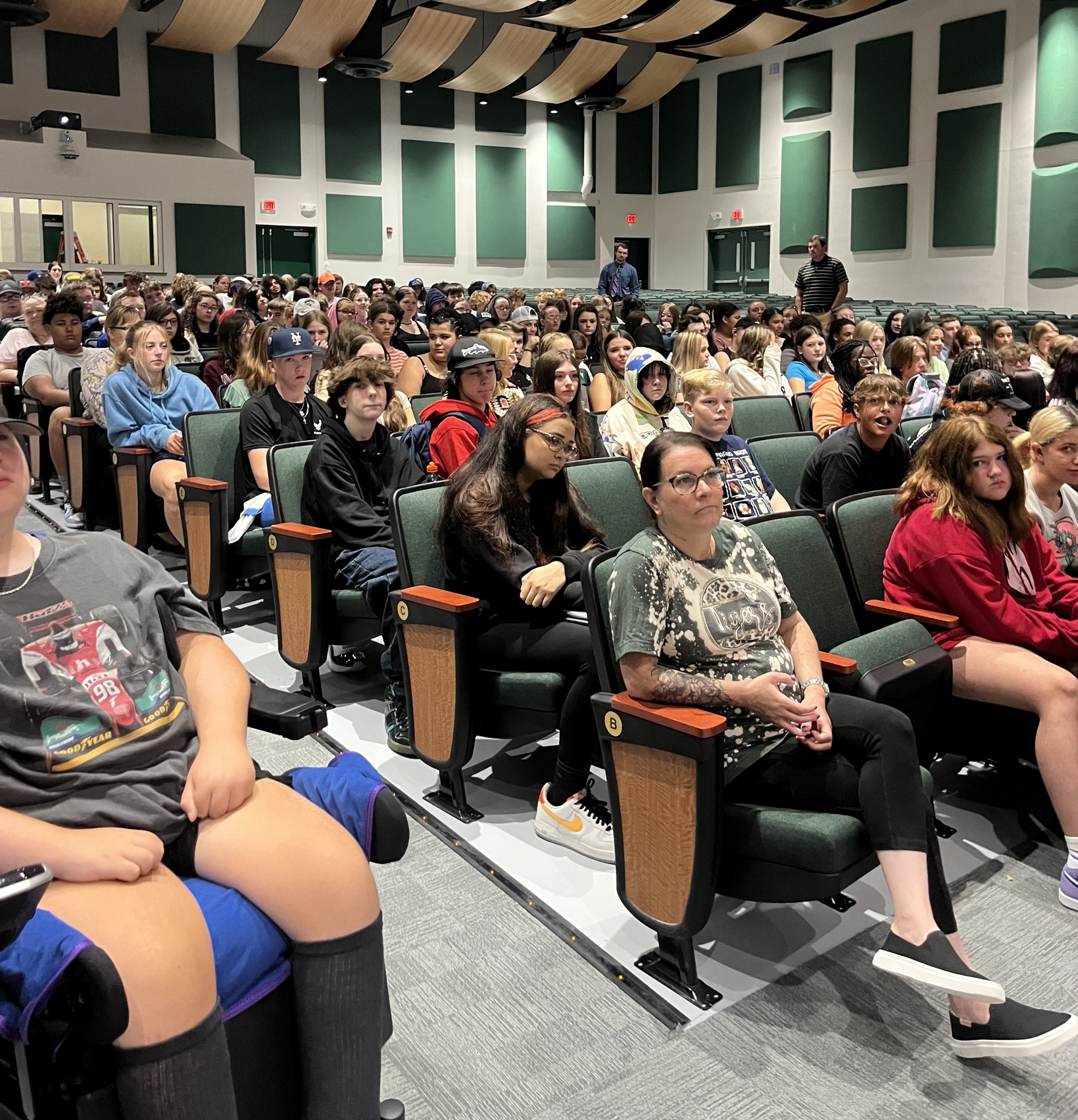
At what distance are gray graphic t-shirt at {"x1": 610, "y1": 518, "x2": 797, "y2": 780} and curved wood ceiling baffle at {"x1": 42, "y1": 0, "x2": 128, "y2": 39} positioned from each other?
1407 cm

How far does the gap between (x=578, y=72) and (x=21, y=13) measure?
8070 millimetres

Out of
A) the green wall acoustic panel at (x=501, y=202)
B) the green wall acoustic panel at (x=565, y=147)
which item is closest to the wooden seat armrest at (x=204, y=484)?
the green wall acoustic panel at (x=501, y=202)

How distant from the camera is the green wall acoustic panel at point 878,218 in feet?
50.0

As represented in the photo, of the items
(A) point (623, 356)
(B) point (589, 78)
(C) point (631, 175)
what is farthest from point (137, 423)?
(C) point (631, 175)

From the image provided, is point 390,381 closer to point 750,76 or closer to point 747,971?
point 747,971

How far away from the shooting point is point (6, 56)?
13961mm

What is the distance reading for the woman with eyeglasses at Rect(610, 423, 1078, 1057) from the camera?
1866 millimetres

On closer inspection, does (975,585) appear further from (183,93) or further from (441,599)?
(183,93)

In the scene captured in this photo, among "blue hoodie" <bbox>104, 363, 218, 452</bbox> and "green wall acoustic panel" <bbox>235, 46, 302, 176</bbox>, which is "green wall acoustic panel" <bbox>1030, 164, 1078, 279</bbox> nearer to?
"green wall acoustic panel" <bbox>235, 46, 302, 176</bbox>

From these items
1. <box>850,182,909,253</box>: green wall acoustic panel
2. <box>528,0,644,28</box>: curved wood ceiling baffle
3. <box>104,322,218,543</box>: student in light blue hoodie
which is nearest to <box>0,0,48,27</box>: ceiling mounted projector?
<box>528,0,644,28</box>: curved wood ceiling baffle

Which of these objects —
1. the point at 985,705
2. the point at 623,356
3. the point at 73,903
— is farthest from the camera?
the point at 623,356

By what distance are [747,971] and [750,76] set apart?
17413 millimetres

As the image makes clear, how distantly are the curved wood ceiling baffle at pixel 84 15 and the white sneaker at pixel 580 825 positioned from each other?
1391 centimetres

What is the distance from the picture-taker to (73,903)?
1.31 metres
